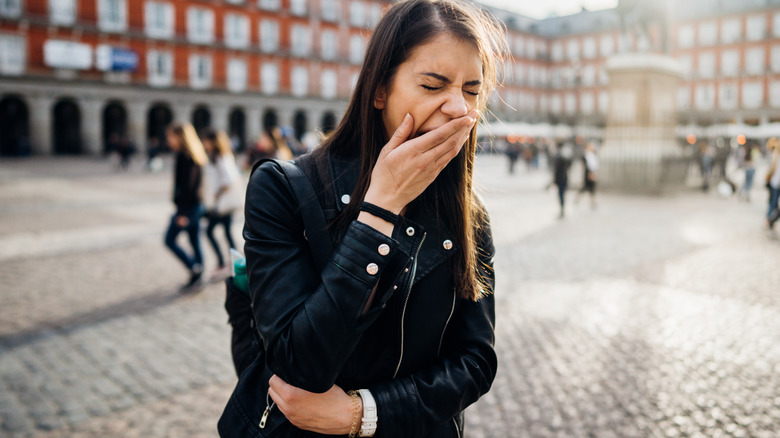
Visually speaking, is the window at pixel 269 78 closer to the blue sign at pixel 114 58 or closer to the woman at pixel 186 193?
the blue sign at pixel 114 58

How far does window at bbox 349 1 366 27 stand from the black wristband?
48757 mm

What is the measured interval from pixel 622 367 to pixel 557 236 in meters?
5.48

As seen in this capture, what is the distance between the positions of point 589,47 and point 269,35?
3973cm

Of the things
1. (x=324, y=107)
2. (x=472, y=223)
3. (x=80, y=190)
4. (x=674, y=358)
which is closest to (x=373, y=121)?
(x=472, y=223)

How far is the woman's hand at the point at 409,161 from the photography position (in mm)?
1077

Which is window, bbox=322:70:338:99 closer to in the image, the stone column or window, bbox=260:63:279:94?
window, bbox=260:63:279:94

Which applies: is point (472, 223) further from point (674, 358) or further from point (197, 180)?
point (197, 180)

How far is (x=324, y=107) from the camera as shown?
46.3 m

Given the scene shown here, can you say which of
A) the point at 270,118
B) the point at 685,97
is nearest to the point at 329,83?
the point at 270,118

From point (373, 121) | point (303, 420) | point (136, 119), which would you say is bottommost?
point (303, 420)

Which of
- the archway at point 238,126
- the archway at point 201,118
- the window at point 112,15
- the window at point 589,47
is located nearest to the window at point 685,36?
the window at point 589,47

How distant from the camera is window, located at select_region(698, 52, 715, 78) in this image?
53.8 m

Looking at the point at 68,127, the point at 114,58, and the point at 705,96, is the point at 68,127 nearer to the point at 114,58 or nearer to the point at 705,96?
the point at 114,58

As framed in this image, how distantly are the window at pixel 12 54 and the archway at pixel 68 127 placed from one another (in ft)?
19.4
